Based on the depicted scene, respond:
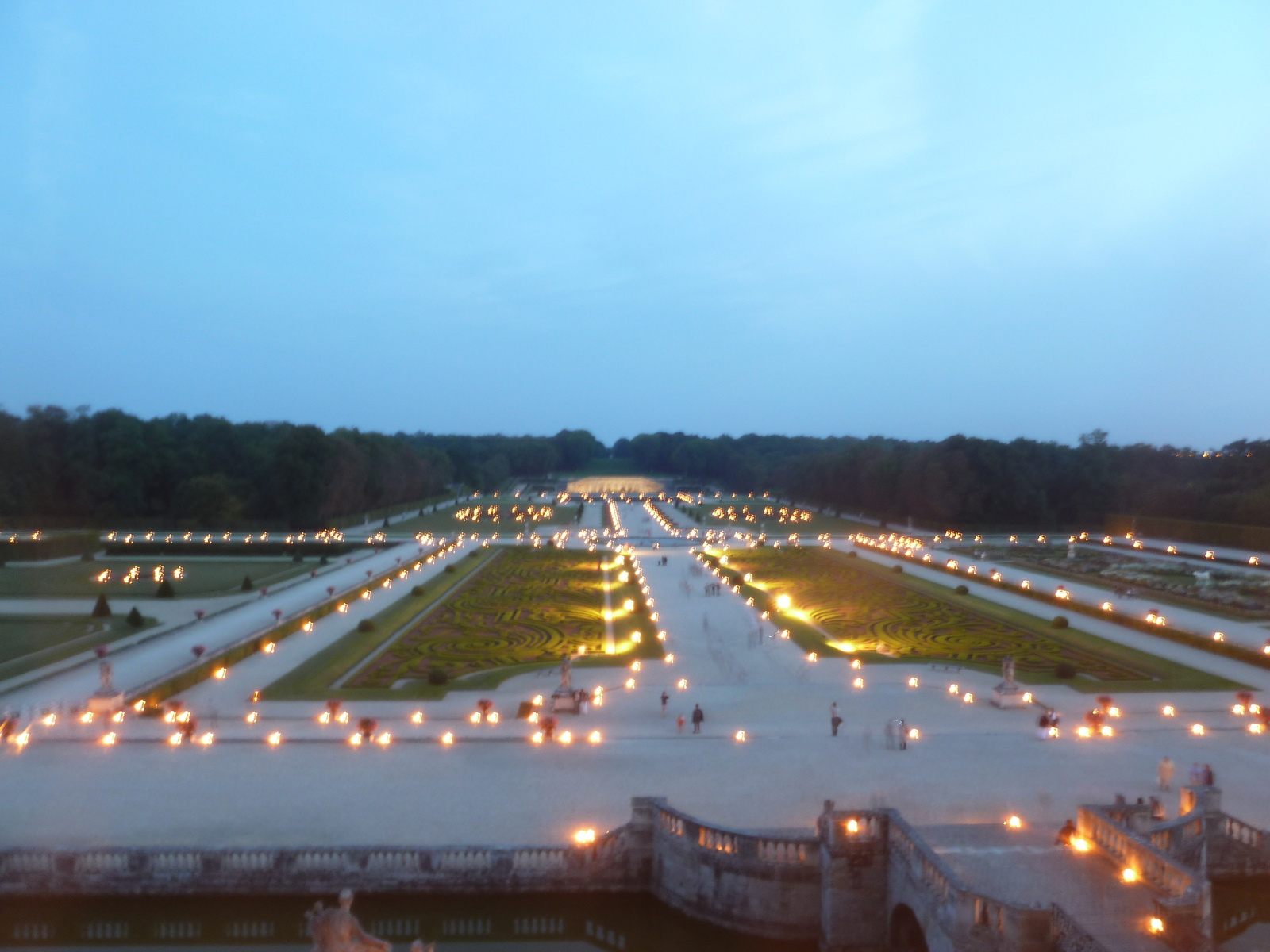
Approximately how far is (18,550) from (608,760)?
4458 cm

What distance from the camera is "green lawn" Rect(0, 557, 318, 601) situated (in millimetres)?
36438

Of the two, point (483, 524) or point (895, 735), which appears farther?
point (483, 524)

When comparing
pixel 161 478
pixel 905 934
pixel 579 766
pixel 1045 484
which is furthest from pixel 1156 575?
pixel 161 478

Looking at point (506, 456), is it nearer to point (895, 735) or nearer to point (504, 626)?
point (504, 626)

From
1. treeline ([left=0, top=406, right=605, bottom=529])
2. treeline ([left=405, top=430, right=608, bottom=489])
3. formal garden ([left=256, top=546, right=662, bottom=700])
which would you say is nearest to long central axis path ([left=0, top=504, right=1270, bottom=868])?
formal garden ([left=256, top=546, right=662, bottom=700])

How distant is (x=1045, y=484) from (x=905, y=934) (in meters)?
66.9

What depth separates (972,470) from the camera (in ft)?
221

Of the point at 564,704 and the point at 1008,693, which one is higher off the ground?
the point at 1008,693

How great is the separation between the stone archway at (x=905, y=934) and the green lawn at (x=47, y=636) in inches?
871

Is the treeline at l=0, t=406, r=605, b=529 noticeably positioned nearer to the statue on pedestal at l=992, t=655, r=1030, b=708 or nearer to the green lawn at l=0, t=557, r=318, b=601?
the green lawn at l=0, t=557, r=318, b=601

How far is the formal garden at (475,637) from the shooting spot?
853 inches

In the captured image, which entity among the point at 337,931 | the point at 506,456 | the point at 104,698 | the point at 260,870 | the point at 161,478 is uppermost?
the point at 506,456

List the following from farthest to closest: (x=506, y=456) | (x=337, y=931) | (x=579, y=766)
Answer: (x=506, y=456), (x=579, y=766), (x=337, y=931)

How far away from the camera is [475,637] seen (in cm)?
2731
